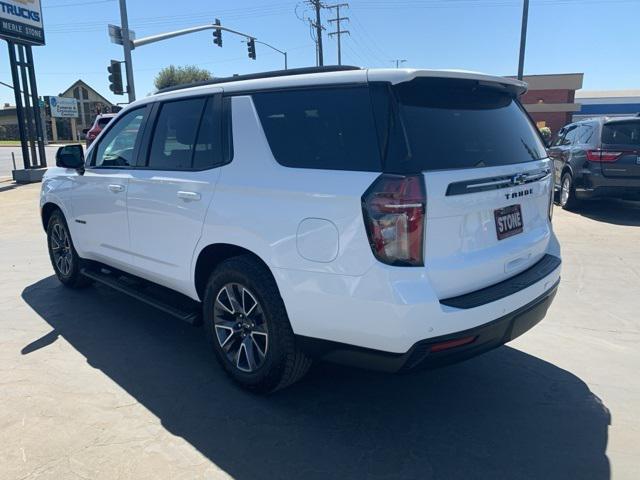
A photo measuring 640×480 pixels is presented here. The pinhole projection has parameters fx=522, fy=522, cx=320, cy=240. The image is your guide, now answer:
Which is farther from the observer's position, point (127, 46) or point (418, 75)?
point (127, 46)

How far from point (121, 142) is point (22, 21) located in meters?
14.1

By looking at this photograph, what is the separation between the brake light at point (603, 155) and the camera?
351 inches

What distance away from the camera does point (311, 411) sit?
3.17 m

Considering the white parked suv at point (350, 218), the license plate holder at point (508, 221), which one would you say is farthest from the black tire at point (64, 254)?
the license plate holder at point (508, 221)

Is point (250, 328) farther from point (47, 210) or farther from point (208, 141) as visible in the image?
point (47, 210)

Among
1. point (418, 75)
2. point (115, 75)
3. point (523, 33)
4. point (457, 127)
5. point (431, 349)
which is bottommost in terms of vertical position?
point (431, 349)

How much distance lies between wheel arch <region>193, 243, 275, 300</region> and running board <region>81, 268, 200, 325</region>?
0.17m

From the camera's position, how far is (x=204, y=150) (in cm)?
355

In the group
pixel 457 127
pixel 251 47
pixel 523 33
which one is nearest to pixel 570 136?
pixel 457 127

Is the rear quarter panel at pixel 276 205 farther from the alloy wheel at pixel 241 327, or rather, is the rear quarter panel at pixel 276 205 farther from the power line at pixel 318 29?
the power line at pixel 318 29

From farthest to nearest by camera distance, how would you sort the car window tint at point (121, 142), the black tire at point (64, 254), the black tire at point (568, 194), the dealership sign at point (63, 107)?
1. the dealership sign at point (63, 107)
2. the black tire at point (568, 194)
3. the black tire at point (64, 254)
4. the car window tint at point (121, 142)

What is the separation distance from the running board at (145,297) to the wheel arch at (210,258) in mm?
173

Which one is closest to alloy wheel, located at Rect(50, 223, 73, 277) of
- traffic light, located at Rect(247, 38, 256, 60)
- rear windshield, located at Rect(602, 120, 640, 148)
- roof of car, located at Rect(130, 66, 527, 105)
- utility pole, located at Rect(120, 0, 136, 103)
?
roof of car, located at Rect(130, 66, 527, 105)

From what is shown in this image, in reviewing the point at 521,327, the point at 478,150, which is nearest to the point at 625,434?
the point at 521,327
